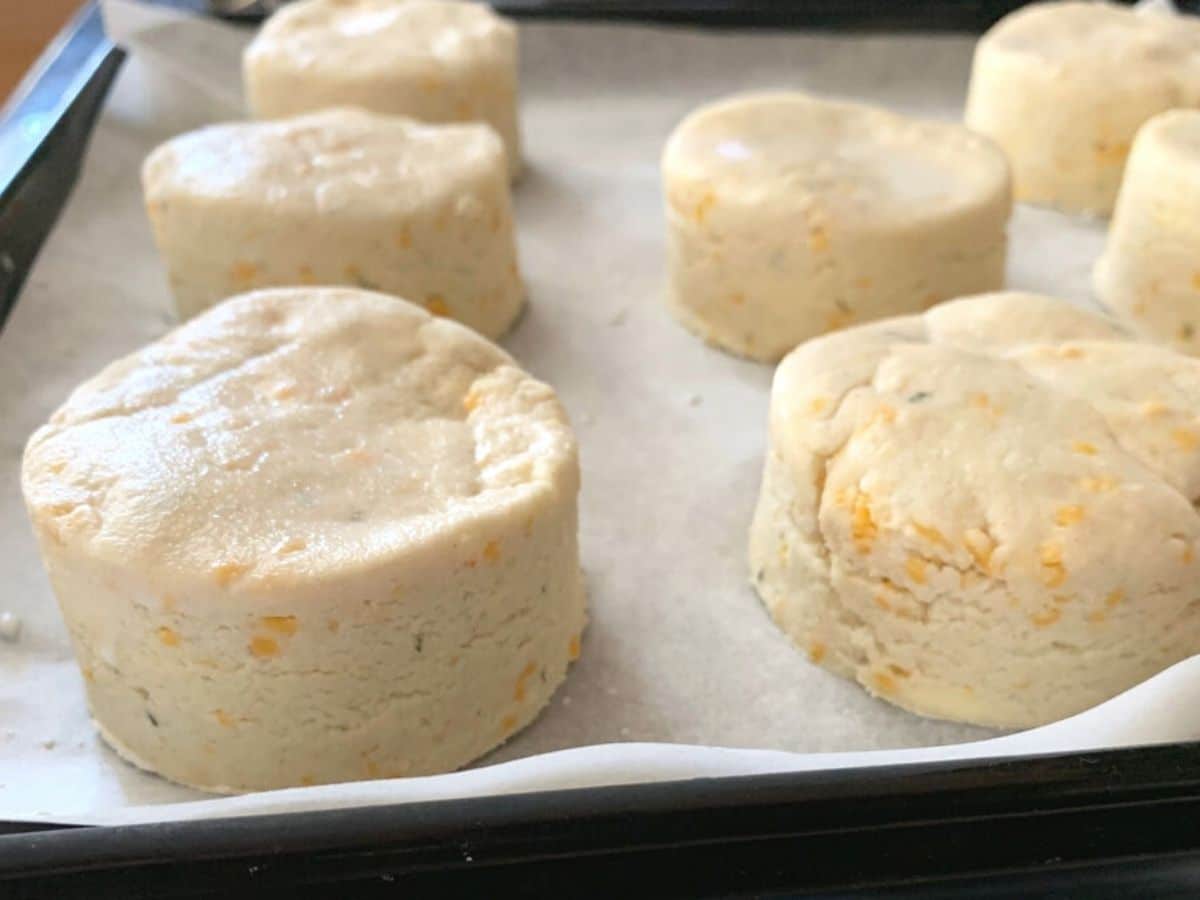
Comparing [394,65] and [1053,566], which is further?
[394,65]

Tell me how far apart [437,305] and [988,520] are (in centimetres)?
128

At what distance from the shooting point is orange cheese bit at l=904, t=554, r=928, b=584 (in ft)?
5.50

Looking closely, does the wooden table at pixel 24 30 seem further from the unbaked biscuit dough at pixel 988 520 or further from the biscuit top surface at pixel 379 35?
the unbaked biscuit dough at pixel 988 520

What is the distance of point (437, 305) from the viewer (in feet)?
8.42

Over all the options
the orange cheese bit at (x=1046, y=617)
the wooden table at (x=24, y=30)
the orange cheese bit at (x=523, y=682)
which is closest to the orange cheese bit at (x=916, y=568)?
the orange cheese bit at (x=1046, y=617)

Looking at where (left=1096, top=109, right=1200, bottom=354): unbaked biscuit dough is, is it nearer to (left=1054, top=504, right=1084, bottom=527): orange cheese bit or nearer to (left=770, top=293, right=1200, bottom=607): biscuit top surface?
(left=770, top=293, right=1200, bottom=607): biscuit top surface

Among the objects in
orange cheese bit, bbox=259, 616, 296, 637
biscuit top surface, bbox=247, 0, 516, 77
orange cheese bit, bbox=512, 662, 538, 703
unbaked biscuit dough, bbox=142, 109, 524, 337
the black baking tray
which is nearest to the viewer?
the black baking tray

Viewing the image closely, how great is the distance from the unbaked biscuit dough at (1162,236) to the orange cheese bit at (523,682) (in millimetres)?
1552

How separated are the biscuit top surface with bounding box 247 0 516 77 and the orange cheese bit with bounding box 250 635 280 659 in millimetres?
1841

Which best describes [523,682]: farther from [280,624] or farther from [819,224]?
[819,224]

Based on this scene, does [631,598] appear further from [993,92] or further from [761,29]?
[761,29]

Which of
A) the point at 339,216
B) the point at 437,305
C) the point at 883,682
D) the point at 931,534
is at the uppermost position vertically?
the point at 339,216

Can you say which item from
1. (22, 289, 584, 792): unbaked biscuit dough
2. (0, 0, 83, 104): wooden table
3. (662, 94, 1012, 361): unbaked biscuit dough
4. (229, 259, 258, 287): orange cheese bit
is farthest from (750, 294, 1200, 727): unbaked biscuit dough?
(0, 0, 83, 104): wooden table

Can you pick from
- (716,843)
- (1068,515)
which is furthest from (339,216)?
(716,843)
